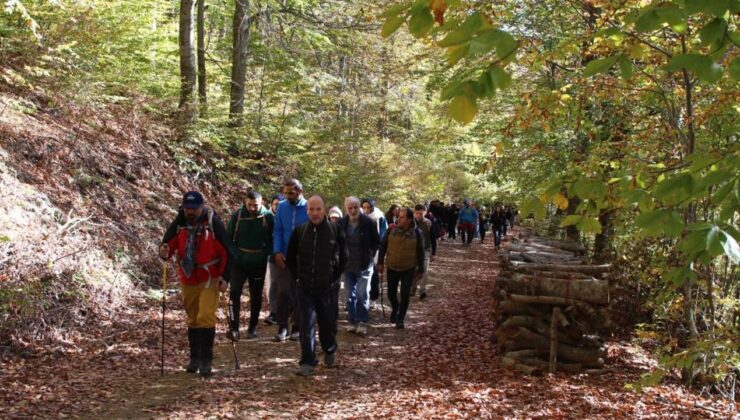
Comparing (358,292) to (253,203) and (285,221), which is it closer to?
(285,221)

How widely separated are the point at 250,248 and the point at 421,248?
3338 mm

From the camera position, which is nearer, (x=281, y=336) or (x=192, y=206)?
(x=192, y=206)

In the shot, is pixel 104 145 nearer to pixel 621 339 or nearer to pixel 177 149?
pixel 177 149

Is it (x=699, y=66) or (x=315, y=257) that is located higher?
(x=699, y=66)

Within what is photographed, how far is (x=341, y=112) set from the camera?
26.3m

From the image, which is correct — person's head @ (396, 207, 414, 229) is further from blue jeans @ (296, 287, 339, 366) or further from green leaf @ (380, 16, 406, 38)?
green leaf @ (380, 16, 406, 38)

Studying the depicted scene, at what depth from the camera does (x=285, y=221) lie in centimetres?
816

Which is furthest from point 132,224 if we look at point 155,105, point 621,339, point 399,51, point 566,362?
point 399,51

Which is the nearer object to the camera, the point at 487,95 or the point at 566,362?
the point at 487,95

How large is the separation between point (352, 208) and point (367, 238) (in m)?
0.55

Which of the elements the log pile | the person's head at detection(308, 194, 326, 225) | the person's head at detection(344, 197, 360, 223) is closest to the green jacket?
the person's head at detection(308, 194, 326, 225)

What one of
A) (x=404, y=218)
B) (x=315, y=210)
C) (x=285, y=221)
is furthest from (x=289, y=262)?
(x=404, y=218)

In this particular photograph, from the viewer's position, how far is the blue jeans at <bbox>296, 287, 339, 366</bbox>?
23.4 ft

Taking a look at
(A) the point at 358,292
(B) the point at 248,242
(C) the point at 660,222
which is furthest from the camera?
(A) the point at 358,292
